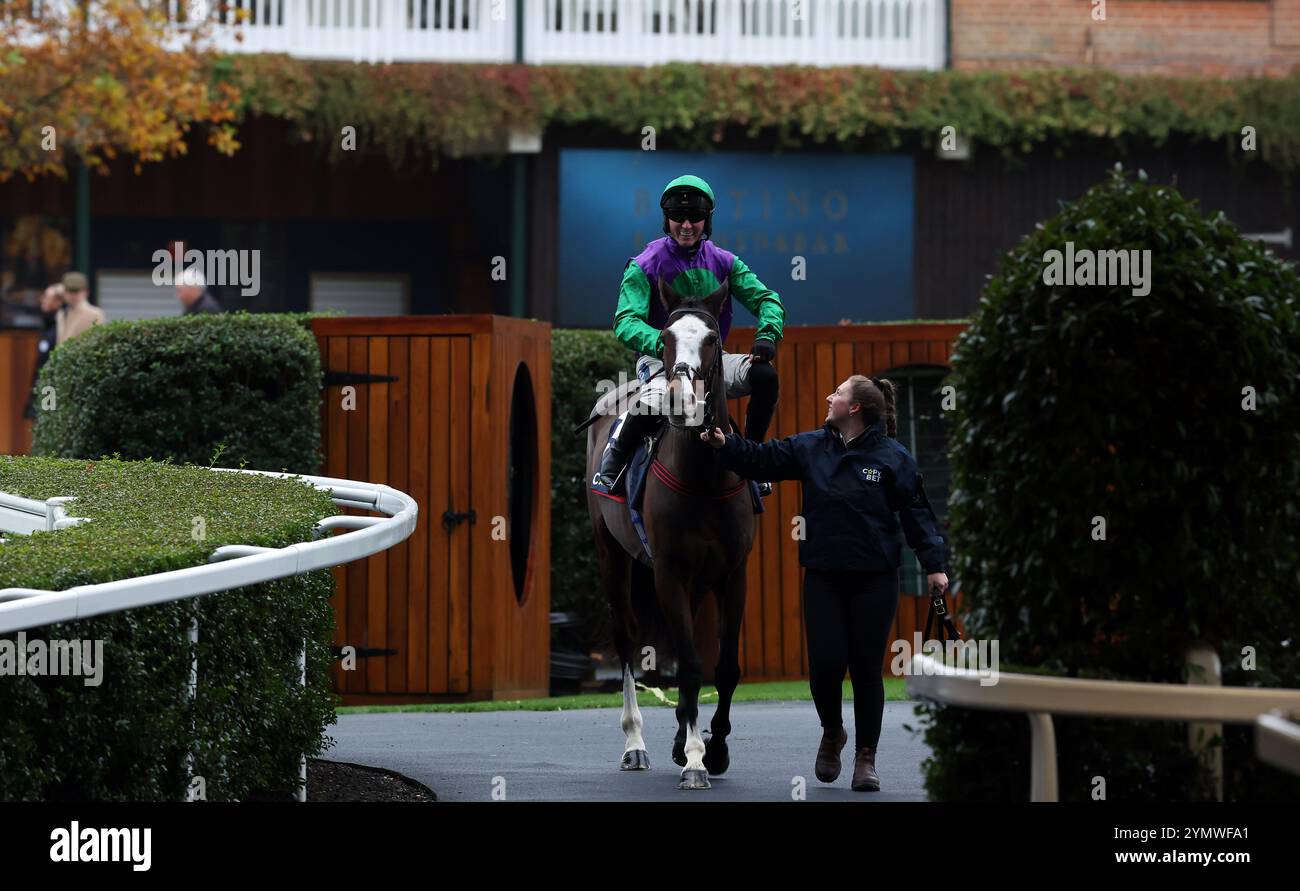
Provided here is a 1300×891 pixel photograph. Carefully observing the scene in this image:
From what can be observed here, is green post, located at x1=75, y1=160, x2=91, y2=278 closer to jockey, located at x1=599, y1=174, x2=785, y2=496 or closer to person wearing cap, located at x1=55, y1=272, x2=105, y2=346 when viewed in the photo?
person wearing cap, located at x1=55, y1=272, x2=105, y2=346

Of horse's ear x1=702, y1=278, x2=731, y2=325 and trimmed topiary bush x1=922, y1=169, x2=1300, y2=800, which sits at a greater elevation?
horse's ear x1=702, y1=278, x2=731, y2=325

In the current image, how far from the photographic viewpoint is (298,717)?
769 centimetres

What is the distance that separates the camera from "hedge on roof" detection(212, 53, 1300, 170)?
2173cm

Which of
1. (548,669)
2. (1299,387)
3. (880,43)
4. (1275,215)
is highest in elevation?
(880,43)

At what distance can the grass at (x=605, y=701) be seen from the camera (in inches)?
513

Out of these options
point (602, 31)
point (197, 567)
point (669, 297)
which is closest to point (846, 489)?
point (669, 297)

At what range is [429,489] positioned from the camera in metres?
13.8

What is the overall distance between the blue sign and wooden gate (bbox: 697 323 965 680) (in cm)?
758

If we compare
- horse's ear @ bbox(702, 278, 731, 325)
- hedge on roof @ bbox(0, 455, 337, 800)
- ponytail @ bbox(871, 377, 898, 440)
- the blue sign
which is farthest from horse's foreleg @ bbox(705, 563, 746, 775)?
the blue sign

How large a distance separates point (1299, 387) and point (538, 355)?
31.5 feet

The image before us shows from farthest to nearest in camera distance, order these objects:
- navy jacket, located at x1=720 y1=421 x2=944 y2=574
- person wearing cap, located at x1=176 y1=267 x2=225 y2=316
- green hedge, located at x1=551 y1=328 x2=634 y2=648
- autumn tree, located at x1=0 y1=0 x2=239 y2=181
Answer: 1. autumn tree, located at x1=0 y1=0 x2=239 y2=181
2. person wearing cap, located at x1=176 y1=267 x2=225 y2=316
3. green hedge, located at x1=551 y1=328 x2=634 y2=648
4. navy jacket, located at x1=720 y1=421 x2=944 y2=574

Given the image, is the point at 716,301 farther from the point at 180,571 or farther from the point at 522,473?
the point at 522,473
